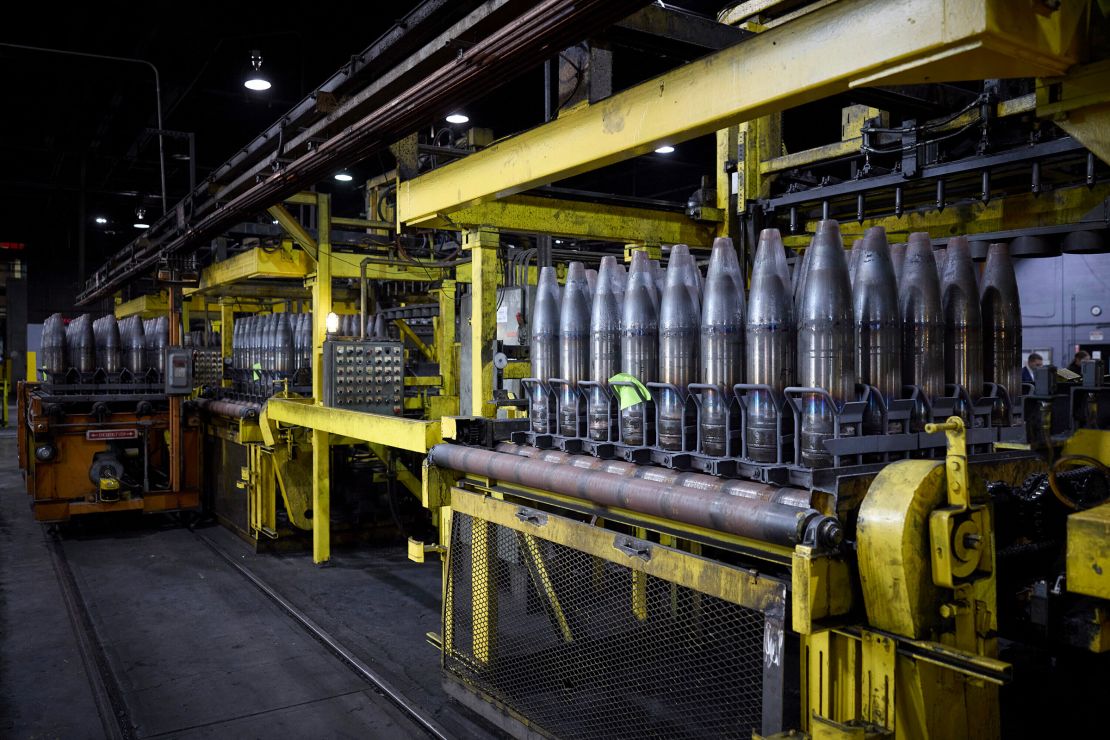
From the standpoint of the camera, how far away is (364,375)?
628 cm

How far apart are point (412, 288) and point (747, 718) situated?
8031 millimetres

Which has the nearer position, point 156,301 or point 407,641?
point 407,641

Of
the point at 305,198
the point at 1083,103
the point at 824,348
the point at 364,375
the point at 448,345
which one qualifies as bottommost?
the point at 364,375

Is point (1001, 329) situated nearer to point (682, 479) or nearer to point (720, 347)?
point (720, 347)

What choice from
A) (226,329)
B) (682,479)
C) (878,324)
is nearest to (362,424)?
(682,479)

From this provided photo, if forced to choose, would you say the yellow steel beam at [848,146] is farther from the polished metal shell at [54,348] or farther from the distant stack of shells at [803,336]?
the polished metal shell at [54,348]

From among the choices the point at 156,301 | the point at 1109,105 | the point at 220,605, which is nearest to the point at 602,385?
the point at 1109,105

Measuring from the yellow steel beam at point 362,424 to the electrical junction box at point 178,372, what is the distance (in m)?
1.96

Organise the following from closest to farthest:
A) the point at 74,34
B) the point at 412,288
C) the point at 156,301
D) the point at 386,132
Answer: the point at 386,132 < the point at 74,34 < the point at 412,288 < the point at 156,301

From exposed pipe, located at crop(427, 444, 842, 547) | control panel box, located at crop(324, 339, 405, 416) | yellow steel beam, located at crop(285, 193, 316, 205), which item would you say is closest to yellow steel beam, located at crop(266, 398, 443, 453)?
control panel box, located at crop(324, 339, 405, 416)

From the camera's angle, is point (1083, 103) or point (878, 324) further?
point (878, 324)

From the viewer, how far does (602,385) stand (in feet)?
10.7

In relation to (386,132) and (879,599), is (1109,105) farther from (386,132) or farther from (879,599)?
(386,132)

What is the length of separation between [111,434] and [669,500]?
24.8 ft
